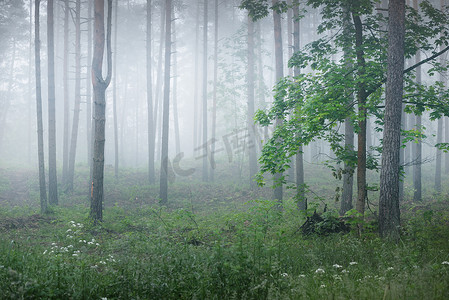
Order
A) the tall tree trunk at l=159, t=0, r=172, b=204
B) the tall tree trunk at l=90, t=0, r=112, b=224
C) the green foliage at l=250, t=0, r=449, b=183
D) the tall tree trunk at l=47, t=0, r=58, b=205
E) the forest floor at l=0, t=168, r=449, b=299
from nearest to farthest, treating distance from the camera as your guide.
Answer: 1. the forest floor at l=0, t=168, r=449, b=299
2. the green foliage at l=250, t=0, r=449, b=183
3. the tall tree trunk at l=90, t=0, r=112, b=224
4. the tall tree trunk at l=47, t=0, r=58, b=205
5. the tall tree trunk at l=159, t=0, r=172, b=204

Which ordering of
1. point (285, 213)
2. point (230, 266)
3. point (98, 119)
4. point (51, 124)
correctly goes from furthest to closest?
1. point (51, 124)
2. point (285, 213)
3. point (98, 119)
4. point (230, 266)

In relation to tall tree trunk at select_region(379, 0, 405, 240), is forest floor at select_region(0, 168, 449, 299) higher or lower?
lower

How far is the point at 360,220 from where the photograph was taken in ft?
23.0

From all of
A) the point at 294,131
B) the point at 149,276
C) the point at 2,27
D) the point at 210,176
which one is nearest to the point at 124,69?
the point at 2,27

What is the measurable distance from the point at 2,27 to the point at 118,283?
33.4 m

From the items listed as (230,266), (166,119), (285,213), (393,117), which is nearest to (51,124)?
(166,119)

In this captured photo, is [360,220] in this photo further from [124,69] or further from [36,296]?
[124,69]

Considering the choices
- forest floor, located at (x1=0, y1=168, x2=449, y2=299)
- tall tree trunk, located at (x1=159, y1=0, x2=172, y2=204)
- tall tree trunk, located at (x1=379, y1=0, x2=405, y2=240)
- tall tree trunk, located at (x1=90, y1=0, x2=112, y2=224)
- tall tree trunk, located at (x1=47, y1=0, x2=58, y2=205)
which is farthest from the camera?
tall tree trunk, located at (x1=159, y1=0, x2=172, y2=204)

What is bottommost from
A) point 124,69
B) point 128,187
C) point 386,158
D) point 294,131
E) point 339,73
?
point 128,187

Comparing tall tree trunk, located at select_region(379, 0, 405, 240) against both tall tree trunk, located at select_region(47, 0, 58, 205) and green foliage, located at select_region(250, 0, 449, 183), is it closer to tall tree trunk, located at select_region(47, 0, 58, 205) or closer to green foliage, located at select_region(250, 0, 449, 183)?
green foliage, located at select_region(250, 0, 449, 183)

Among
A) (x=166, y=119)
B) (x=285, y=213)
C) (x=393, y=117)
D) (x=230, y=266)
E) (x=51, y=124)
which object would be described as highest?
(x=166, y=119)

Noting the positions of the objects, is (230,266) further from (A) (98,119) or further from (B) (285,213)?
(A) (98,119)

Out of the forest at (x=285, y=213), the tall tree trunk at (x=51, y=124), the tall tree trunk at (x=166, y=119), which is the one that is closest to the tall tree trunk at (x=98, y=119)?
the forest at (x=285, y=213)

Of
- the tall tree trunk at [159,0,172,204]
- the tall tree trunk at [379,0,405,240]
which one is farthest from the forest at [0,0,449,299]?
the tall tree trunk at [159,0,172,204]
